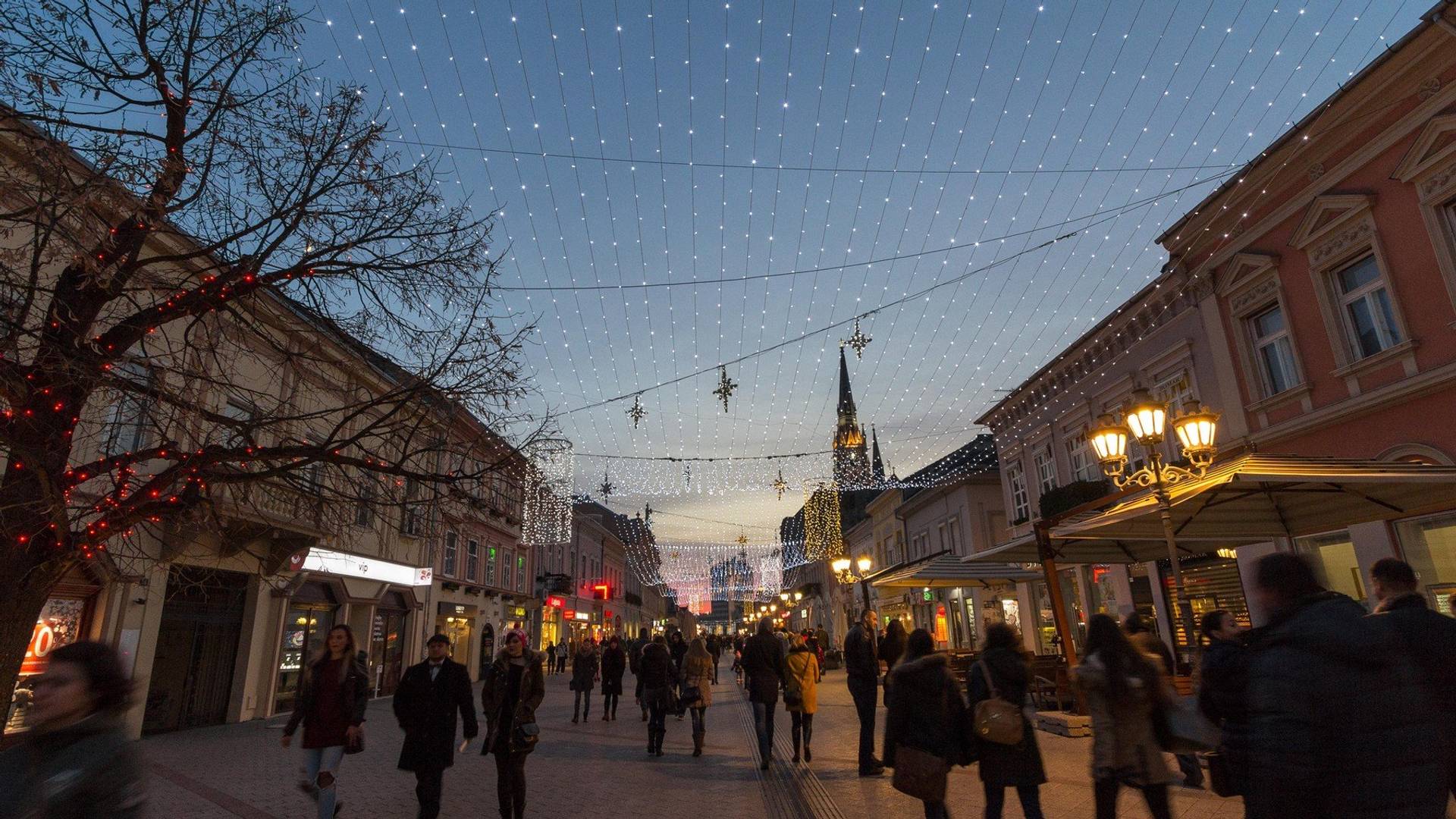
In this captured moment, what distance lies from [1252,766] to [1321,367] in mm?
12805

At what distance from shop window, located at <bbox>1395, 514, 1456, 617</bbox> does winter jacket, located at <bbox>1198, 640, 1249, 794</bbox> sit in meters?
10.2

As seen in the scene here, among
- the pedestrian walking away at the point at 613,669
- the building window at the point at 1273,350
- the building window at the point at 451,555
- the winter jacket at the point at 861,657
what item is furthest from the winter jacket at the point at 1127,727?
the building window at the point at 451,555

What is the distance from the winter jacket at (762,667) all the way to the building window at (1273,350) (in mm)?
10293

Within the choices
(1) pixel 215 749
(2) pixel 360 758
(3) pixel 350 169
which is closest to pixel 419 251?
(3) pixel 350 169

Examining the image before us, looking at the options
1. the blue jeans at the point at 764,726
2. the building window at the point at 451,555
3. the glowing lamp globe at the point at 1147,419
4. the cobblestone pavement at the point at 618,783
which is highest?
the building window at the point at 451,555

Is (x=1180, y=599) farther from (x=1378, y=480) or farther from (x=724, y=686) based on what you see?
(x=724, y=686)

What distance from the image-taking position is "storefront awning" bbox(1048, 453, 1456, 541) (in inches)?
300

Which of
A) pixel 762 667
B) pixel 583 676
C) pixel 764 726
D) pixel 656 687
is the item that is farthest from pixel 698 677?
pixel 583 676

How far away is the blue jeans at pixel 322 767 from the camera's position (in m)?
5.71

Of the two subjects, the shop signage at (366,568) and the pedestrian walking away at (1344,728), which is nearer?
the pedestrian walking away at (1344,728)

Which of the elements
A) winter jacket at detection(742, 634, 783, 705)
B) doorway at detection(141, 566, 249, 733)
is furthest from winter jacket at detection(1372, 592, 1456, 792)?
doorway at detection(141, 566, 249, 733)

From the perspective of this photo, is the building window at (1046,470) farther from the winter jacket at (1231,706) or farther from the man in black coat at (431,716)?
the winter jacket at (1231,706)

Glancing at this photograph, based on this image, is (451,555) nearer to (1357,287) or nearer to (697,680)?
(697,680)

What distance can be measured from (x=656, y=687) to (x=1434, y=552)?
36.8 feet
